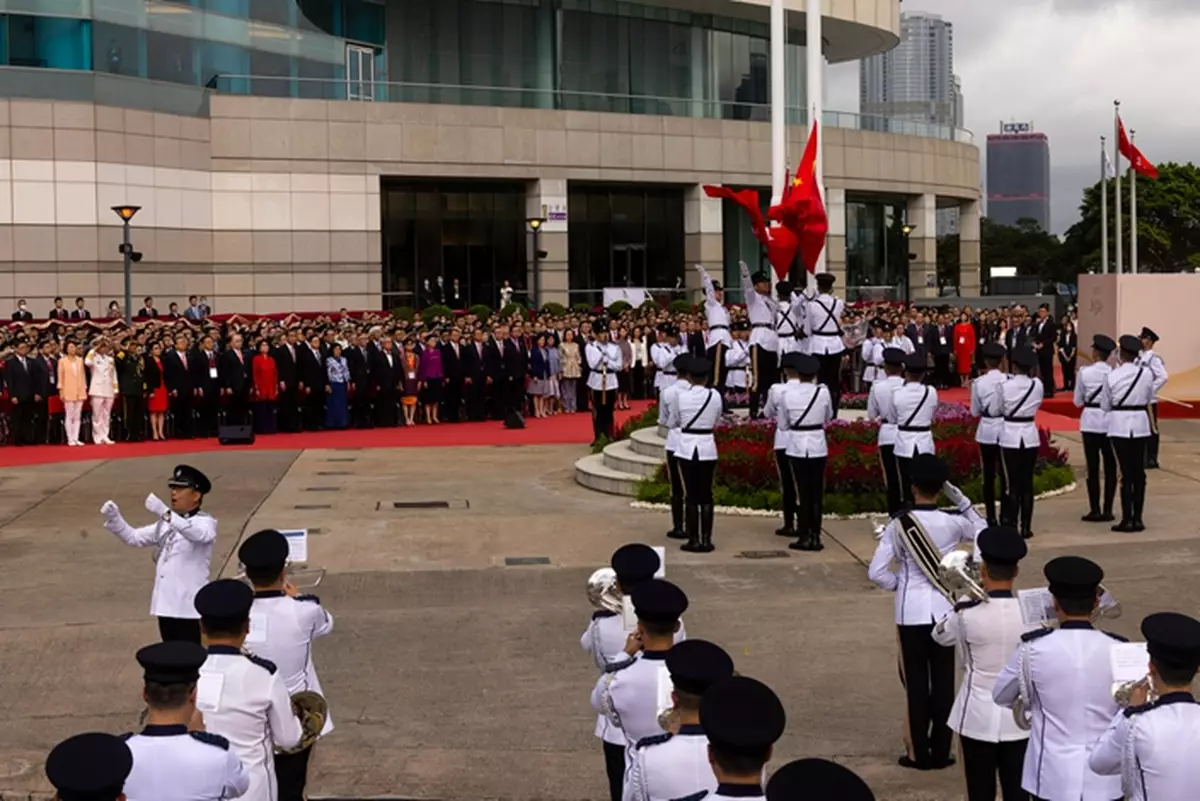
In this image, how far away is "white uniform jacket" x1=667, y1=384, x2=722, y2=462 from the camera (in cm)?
1455

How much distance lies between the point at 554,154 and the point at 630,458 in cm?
2816

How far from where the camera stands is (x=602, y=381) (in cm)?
2359

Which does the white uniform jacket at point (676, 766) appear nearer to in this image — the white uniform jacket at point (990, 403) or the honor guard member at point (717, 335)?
the white uniform jacket at point (990, 403)

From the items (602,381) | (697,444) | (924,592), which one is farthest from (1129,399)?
(602,381)

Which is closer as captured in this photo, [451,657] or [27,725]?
[27,725]

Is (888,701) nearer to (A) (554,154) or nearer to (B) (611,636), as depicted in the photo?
(B) (611,636)

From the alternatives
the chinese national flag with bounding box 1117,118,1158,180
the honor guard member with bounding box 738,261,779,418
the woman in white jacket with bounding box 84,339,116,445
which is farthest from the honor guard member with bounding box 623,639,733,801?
the chinese national flag with bounding box 1117,118,1158,180

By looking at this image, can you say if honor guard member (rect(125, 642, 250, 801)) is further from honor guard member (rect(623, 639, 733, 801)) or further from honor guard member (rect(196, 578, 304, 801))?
honor guard member (rect(623, 639, 733, 801))

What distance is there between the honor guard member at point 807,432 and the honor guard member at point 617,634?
7755 mm

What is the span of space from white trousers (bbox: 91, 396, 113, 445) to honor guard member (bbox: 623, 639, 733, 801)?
69.1 feet

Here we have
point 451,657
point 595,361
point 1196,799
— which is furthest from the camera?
point 595,361

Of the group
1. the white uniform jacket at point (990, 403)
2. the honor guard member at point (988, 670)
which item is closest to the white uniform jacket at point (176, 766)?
the honor guard member at point (988, 670)

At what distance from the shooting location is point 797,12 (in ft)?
167

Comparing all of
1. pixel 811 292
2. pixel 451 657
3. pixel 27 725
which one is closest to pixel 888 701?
pixel 451 657
